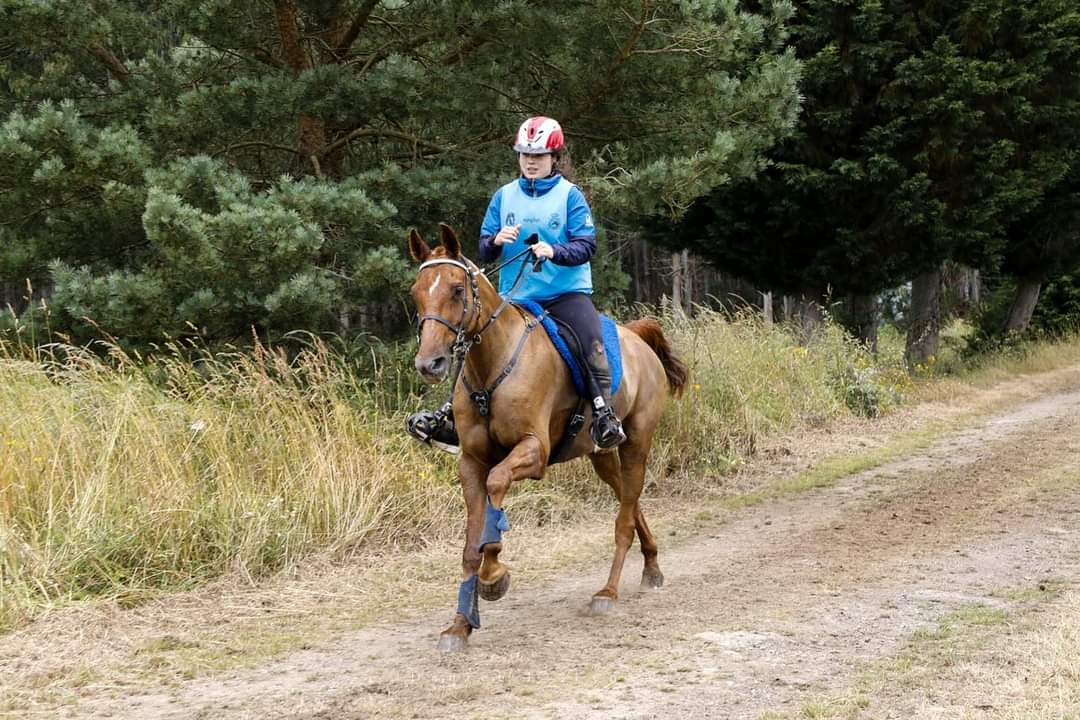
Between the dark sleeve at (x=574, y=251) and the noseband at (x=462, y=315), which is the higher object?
the dark sleeve at (x=574, y=251)

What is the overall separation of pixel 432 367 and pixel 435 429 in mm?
1157

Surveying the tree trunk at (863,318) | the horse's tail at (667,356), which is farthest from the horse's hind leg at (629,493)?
the tree trunk at (863,318)

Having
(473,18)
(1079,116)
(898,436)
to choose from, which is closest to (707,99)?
(473,18)

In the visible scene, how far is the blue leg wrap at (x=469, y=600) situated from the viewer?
222 inches

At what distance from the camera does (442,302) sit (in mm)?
5305

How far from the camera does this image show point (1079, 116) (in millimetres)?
17562

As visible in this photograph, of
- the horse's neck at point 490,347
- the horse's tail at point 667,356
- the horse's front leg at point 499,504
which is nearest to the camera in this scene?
the horse's front leg at point 499,504

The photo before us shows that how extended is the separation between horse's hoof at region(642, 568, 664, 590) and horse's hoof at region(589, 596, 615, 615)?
70cm

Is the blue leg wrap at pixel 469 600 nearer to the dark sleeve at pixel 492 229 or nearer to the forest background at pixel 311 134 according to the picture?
the dark sleeve at pixel 492 229

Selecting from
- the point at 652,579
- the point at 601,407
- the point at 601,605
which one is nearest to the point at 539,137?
the point at 601,407

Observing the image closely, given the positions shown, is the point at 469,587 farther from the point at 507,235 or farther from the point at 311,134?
the point at 311,134

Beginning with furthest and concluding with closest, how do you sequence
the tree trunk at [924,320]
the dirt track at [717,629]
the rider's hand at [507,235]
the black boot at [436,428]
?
the tree trunk at [924,320], the black boot at [436,428], the rider's hand at [507,235], the dirt track at [717,629]

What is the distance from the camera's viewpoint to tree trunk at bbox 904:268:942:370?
19734 millimetres

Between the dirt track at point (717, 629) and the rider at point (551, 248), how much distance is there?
47.0 inches
